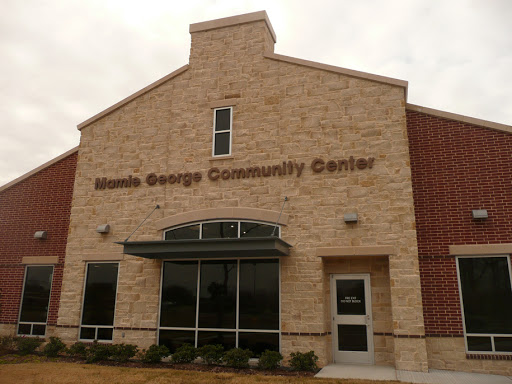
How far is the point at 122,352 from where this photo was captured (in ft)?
39.3

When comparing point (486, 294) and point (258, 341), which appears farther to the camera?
point (258, 341)

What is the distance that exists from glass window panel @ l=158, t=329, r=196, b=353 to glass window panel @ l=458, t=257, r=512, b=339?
7.35 m

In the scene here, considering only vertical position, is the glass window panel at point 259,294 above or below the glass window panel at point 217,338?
above

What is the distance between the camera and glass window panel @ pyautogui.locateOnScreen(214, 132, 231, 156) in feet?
44.2

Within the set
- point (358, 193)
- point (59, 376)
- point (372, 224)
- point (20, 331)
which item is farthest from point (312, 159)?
point (20, 331)

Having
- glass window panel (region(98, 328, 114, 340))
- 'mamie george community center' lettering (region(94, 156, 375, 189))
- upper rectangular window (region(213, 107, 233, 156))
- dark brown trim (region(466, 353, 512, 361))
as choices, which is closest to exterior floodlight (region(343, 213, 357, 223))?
'mamie george community center' lettering (region(94, 156, 375, 189))

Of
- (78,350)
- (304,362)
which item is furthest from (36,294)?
(304,362)

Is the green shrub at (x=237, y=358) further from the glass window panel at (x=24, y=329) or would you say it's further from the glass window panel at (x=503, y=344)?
the glass window panel at (x=24, y=329)

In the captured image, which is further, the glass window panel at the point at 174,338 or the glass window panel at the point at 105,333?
the glass window panel at the point at 105,333

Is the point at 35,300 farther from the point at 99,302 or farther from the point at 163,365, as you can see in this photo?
the point at 163,365

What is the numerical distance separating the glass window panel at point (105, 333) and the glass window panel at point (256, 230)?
5.09 meters

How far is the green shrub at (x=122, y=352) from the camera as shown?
11930mm

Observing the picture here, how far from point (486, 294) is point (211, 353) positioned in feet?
23.7

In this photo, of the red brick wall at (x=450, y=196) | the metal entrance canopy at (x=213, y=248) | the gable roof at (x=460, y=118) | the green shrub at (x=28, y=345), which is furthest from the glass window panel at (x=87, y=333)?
the gable roof at (x=460, y=118)
